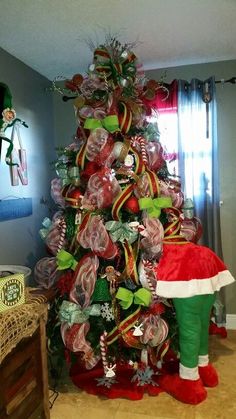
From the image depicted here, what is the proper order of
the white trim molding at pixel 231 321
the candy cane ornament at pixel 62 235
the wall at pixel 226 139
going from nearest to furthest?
1. the candy cane ornament at pixel 62 235
2. the wall at pixel 226 139
3. the white trim molding at pixel 231 321

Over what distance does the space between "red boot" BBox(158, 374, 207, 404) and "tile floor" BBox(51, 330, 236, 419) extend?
3cm

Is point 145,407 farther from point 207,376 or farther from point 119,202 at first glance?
point 119,202

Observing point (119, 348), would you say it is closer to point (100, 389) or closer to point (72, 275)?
point (100, 389)

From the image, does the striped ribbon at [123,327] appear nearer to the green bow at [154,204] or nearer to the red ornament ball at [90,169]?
the green bow at [154,204]

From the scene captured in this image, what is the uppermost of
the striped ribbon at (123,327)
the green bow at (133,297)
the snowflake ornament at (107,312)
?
the green bow at (133,297)

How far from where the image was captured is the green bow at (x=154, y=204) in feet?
5.94

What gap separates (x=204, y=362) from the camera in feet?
6.51

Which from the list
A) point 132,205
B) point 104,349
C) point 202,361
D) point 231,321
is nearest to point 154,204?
point 132,205

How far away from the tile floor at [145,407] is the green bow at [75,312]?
1.62 feet

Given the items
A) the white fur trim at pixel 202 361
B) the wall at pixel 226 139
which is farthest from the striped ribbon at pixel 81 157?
the white fur trim at pixel 202 361

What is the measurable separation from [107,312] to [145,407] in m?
0.56

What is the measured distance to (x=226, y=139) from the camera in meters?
2.72

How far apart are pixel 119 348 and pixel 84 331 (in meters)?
0.25

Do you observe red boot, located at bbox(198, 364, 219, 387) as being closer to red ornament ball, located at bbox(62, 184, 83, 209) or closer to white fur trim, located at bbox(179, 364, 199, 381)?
white fur trim, located at bbox(179, 364, 199, 381)
